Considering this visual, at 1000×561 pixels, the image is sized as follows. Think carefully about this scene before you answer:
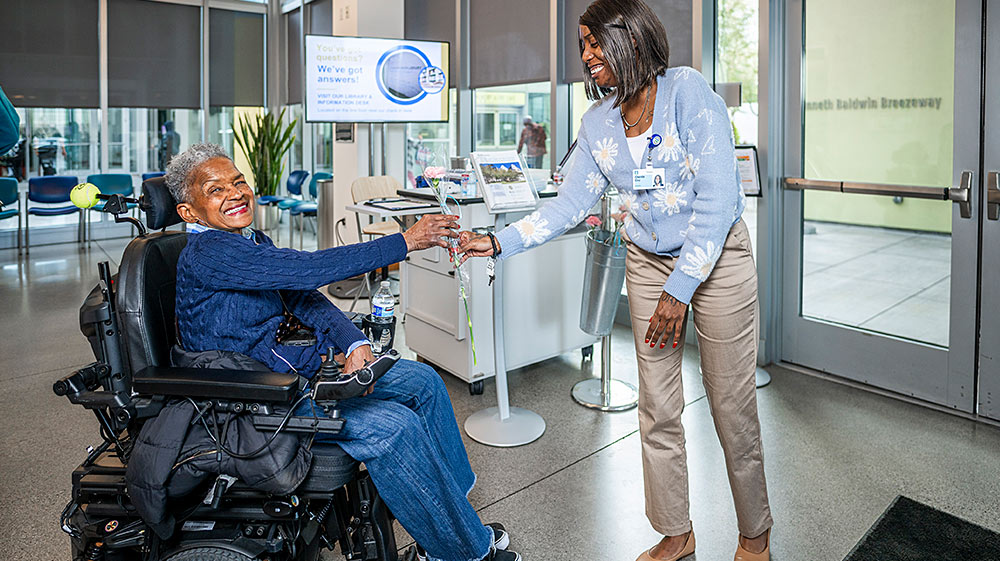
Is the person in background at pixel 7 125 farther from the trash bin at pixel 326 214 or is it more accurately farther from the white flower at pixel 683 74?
the trash bin at pixel 326 214

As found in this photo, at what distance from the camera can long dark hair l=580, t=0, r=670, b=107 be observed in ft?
6.22

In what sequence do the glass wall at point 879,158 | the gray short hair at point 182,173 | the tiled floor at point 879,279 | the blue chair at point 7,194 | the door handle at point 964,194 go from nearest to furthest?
the gray short hair at point 182,173
the door handle at point 964,194
the glass wall at point 879,158
the tiled floor at point 879,279
the blue chair at point 7,194

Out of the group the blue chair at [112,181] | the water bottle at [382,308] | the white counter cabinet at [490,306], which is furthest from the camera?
the blue chair at [112,181]

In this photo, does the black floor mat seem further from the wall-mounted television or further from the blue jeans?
the wall-mounted television

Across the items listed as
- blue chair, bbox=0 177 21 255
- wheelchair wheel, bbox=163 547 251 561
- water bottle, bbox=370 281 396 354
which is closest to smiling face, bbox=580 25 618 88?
water bottle, bbox=370 281 396 354

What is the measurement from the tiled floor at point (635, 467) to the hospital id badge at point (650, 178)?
116 centimetres

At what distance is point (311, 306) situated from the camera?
2.18m

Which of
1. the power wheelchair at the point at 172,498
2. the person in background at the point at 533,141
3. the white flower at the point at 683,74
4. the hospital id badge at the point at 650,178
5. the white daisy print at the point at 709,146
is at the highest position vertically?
the person in background at the point at 533,141

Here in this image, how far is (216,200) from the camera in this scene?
1.98m

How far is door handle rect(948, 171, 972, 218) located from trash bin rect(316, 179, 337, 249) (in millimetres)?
5172

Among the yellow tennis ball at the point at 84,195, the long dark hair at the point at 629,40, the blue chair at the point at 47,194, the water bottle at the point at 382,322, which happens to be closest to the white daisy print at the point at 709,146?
the long dark hair at the point at 629,40

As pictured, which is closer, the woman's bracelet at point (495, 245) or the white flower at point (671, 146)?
the white flower at point (671, 146)

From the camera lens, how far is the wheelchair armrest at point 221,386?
166cm

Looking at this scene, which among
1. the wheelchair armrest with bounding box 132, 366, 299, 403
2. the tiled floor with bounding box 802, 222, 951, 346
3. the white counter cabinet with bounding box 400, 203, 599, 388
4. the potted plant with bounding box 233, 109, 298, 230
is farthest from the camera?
the potted plant with bounding box 233, 109, 298, 230
